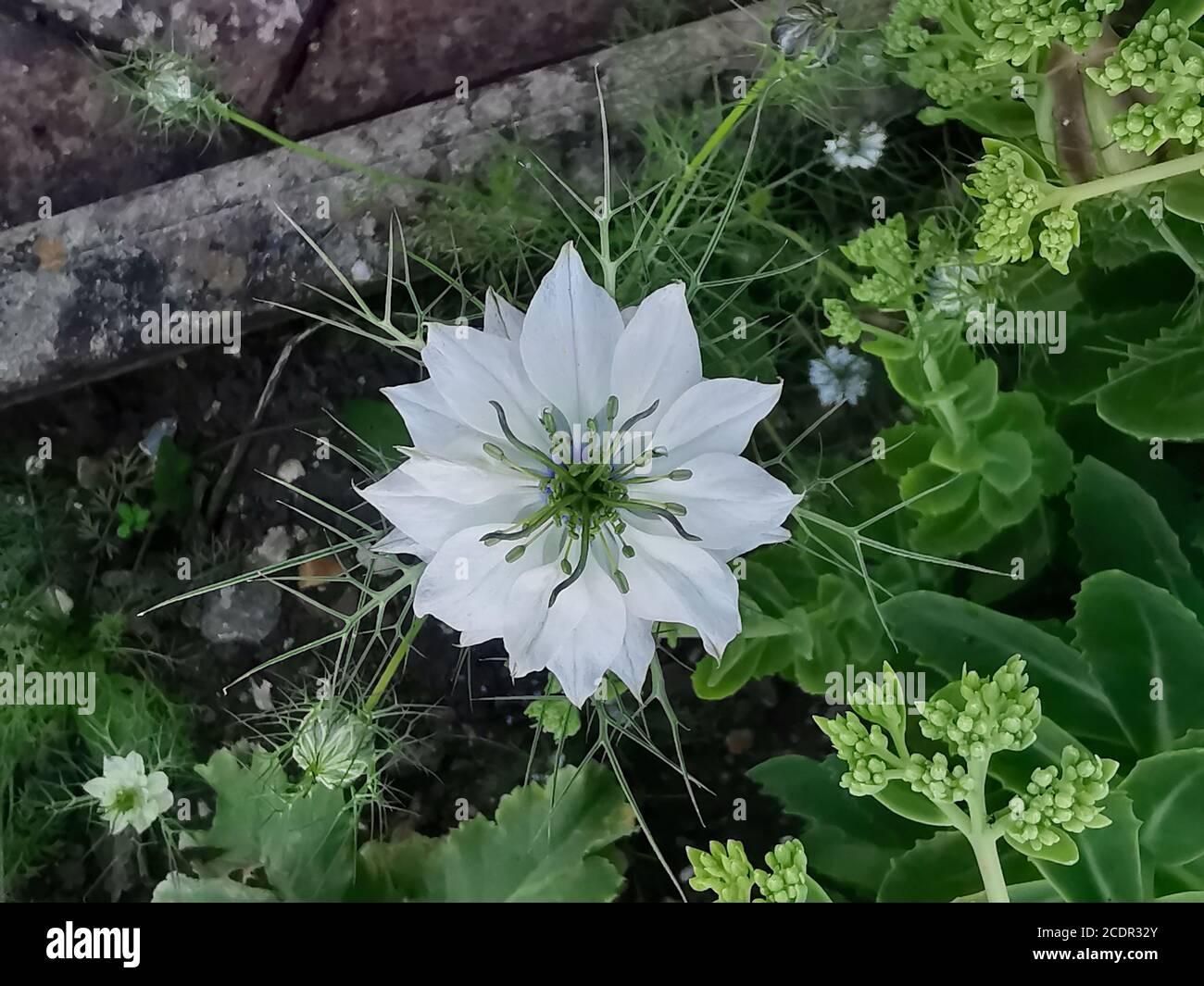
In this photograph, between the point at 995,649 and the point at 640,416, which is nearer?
the point at 640,416

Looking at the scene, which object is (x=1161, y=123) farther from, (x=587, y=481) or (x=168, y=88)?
(x=168, y=88)

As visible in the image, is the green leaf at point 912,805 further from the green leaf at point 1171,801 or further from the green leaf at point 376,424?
the green leaf at point 376,424

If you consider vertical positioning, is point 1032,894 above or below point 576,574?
below

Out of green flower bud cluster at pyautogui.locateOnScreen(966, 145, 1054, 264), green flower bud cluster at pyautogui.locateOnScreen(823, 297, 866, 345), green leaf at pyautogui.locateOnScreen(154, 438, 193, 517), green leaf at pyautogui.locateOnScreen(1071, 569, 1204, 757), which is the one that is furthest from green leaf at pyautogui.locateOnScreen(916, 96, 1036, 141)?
green leaf at pyautogui.locateOnScreen(154, 438, 193, 517)

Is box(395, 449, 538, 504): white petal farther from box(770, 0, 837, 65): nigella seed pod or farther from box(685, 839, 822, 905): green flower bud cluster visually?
box(770, 0, 837, 65): nigella seed pod
